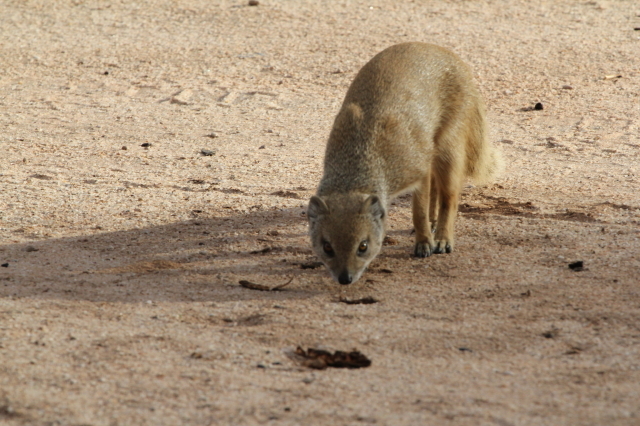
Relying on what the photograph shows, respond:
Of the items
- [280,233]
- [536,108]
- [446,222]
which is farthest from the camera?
[536,108]

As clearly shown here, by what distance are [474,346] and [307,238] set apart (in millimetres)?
2375

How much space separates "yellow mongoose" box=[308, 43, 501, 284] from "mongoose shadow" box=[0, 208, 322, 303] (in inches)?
19.5

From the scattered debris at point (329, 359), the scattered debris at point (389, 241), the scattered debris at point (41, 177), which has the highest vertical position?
the scattered debris at point (329, 359)

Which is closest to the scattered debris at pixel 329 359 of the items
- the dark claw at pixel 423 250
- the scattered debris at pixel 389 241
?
the dark claw at pixel 423 250

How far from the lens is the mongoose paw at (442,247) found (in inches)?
244

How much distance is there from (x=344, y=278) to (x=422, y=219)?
1211 mm

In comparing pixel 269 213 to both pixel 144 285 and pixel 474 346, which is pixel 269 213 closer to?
pixel 144 285

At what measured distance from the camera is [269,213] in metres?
6.94

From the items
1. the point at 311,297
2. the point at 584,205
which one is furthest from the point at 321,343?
the point at 584,205

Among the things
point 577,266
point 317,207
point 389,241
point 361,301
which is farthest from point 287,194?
point 577,266

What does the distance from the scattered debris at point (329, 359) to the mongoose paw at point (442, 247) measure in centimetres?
207

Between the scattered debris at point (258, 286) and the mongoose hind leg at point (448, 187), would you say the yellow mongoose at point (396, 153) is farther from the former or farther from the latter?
the scattered debris at point (258, 286)

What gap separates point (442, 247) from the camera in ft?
20.4

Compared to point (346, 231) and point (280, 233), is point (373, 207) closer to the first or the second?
point (346, 231)
